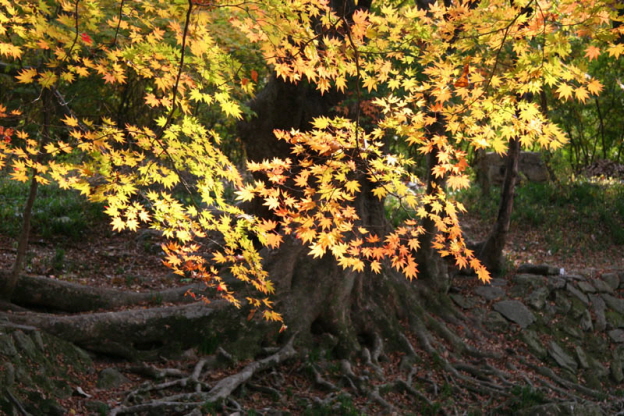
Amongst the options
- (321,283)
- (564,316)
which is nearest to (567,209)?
(564,316)

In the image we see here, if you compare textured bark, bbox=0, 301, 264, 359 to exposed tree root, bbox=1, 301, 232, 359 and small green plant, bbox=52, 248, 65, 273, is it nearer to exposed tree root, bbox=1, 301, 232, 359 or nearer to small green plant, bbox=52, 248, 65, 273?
exposed tree root, bbox=1, 301, 232, 359

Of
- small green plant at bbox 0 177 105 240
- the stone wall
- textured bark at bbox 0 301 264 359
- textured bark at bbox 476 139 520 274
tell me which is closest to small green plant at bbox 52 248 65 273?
small green plant at bbox 0 177 105 240

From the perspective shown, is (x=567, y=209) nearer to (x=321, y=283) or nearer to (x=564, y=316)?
(x=564, y=316)

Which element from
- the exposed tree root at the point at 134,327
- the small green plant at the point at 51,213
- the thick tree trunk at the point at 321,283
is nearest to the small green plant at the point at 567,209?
the thick tree trunk at the point at 321,283

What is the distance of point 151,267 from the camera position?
9328 millimetres

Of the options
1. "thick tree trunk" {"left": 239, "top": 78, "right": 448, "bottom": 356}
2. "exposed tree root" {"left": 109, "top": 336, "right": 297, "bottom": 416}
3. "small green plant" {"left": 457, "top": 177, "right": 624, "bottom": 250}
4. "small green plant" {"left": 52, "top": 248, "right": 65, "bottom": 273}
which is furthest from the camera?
"small green plant" {"left": 457, "top": 177, "right": 624, "bottom": 250}

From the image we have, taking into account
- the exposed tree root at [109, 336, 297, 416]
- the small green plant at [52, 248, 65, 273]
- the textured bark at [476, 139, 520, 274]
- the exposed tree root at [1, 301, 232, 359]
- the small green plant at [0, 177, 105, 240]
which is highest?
the textured bark at [476, 139, 520, 274]

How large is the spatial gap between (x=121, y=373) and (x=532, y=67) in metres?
4.80

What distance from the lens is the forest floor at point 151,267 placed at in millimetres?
6039

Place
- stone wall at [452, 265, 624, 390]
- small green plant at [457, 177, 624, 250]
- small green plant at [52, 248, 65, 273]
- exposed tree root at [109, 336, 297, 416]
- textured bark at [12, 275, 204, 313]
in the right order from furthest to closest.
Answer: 1. small green plant at [457, 177, 624, 250]
2. stone wall at [452, 265, 624, 390]
3. small green plant at [52, 248, 65, 273]
4. textured bark at [12, 275, 204, 313]
5. exposed tree root at [109, 336, 297, 416]

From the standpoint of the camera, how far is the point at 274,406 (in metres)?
6.01

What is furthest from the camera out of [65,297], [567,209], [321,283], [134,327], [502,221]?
[567,209]

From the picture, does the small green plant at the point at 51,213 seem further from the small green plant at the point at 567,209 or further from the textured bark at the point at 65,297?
the small green plant at the point at 567,209

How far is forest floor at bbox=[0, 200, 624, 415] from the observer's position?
6.04 meters
